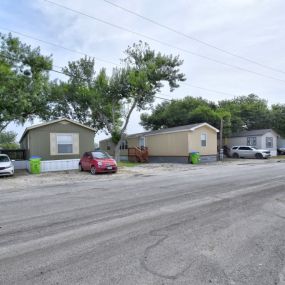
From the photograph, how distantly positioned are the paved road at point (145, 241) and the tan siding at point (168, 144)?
1909 centimetres

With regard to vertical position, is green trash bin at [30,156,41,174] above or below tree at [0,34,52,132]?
below

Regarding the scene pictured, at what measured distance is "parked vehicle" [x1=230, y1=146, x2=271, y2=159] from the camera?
1253 inches

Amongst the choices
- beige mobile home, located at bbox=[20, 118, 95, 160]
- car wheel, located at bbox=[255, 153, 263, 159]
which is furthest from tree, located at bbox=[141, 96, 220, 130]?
beige mobile home, located at bbox=[20, 118, 95, 160]

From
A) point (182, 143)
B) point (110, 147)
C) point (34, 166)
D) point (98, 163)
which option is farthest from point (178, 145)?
point (34, 166)

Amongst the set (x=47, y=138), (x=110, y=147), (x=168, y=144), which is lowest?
(x=110, y=147)

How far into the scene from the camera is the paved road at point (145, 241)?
137 inches

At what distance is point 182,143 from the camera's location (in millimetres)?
27656

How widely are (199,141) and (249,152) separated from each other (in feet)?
28.9

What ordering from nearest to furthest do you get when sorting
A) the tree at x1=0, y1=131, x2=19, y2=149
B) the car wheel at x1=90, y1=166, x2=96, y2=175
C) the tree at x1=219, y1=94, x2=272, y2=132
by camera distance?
1. the car wheel at x1=90, y1=166, x2=96, y2=175
2. the tree at x1=219, y1=94, x2=272, y2=132
3. the tree at x1=0, y1=131, x2=19, y2=149

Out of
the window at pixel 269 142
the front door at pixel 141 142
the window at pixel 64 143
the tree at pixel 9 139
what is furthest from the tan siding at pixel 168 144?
the tree at pixel 9 139

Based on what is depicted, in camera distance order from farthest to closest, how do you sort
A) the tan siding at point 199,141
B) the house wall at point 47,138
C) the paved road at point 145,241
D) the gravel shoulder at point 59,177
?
the tan siding at point 199,141 < the house wall at point 47,138 < the gravel shoulder at point 59,177 < the paved road at point 145,241

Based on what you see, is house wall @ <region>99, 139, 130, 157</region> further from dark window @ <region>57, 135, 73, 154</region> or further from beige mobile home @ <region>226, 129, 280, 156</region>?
beige mobile home @ <region>226, 129, 280, 156</region>

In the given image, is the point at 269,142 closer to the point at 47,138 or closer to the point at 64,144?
the point at 64,144

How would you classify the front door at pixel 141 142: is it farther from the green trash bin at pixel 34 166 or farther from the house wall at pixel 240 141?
the green trash bin at pixel 34 166
